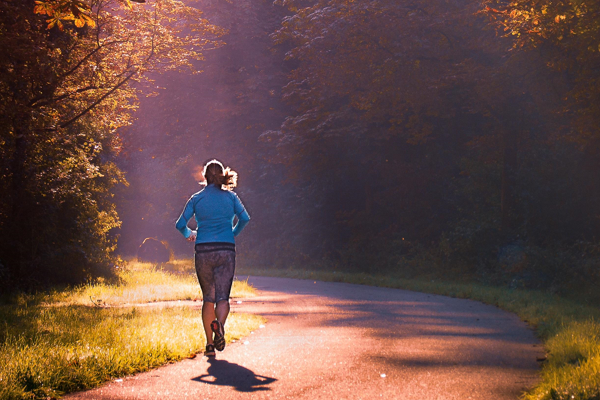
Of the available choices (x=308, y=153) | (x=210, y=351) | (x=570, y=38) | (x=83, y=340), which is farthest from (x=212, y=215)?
(x=308, y=153)

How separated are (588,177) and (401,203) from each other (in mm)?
7964

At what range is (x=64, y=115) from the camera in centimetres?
1479

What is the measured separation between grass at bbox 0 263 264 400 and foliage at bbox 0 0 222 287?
2.37m

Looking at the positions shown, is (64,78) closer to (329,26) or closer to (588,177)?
(329,26)

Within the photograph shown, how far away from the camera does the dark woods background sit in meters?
15.4

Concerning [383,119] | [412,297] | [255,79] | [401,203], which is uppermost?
[255,79]

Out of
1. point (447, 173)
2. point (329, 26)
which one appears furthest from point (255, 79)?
point (447, 173)

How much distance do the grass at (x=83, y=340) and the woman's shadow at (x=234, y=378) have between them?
69 cm

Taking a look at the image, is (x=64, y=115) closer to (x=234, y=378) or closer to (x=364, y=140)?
(x=234, y=378)

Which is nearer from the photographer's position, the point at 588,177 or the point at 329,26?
the point at 588,177

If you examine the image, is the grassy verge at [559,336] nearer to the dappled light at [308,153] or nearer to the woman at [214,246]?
the dappled light at [308,153]

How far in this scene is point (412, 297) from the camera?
1597cm

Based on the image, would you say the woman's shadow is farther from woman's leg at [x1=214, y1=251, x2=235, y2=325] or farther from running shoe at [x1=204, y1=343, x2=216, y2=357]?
woman's leg at [x1=214, y1=251, x2=235, y2=325]

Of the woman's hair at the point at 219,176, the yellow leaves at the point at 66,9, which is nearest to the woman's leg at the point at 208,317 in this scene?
the woman's hair at the point at 219,176
